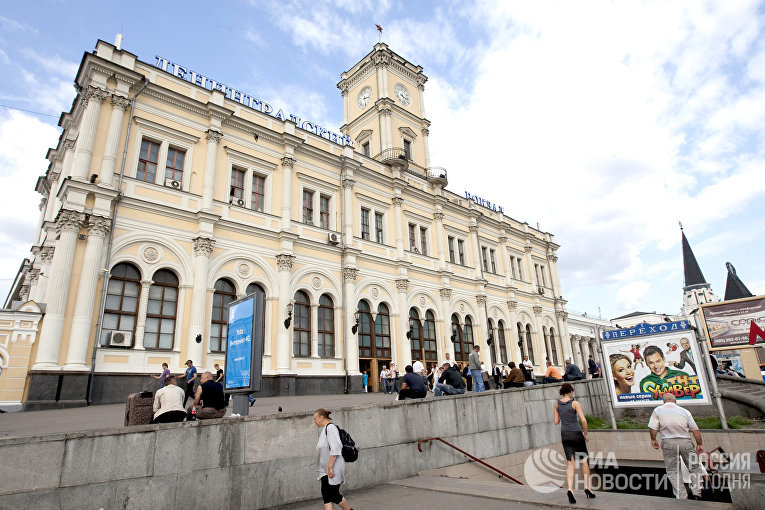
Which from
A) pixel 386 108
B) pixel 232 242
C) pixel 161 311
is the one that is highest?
pixel 386 108

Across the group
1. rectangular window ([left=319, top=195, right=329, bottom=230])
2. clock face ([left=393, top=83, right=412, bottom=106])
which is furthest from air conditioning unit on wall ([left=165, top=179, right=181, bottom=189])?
clock face ([left=393, top=83, right=412, bottom=106])

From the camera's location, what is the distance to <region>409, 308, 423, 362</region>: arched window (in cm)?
2742

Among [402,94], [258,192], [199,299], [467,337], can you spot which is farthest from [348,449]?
[402,94]

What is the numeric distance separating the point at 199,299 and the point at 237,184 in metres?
6.35

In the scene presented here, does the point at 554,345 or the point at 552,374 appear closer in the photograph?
the point at 552,374

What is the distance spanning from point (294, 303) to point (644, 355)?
15.1 meters

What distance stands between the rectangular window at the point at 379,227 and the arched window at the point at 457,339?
7.92 metres

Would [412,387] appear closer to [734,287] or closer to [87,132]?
[87,132]

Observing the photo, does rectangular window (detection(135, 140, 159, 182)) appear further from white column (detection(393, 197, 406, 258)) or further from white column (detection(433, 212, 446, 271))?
white column (detection(433, 212, 446, 271))

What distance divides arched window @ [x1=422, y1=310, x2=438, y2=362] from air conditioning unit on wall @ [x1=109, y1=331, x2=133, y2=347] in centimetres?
1700

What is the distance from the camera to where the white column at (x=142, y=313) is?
16.6 metres

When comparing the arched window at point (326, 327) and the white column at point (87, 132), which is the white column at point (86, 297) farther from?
the arched window at point (326, 327)

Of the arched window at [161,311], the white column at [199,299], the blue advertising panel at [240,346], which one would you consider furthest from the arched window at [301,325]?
the blue advertising panel at [240,346]

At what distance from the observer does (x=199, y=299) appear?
18.4 meters
